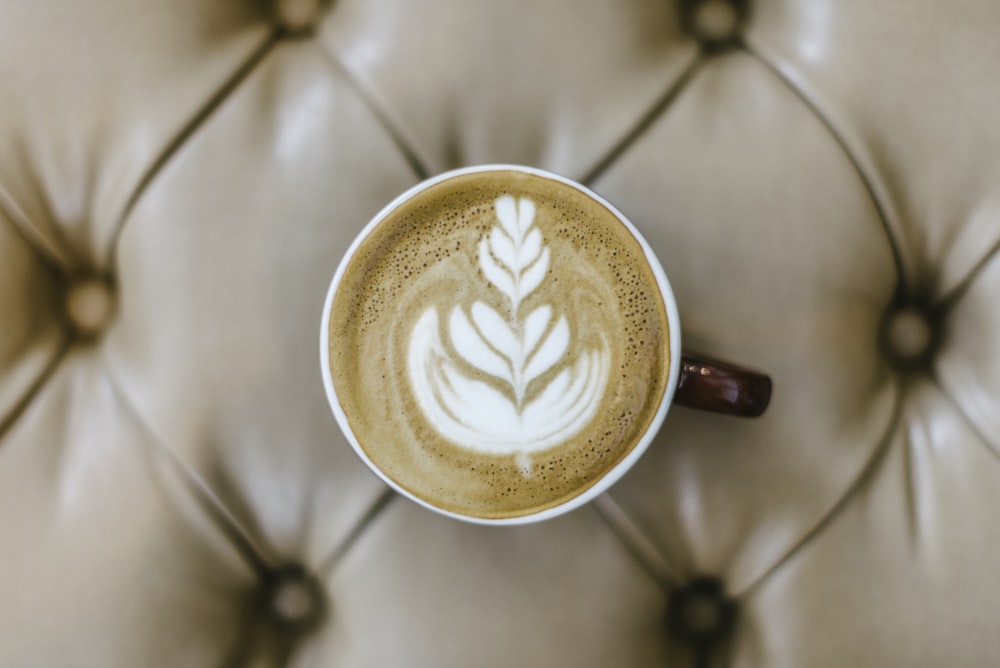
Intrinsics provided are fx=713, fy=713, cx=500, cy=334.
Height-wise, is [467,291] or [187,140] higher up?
[187,140]

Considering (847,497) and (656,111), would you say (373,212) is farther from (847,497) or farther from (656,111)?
(847,497)

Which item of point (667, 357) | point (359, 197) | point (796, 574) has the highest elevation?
point (359, 197)

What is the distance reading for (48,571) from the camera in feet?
1.18

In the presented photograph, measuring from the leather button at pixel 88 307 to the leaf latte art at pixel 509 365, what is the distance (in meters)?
0.18

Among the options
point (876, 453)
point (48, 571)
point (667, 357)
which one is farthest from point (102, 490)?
point (876, 453)

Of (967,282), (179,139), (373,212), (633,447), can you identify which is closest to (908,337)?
(967,282)

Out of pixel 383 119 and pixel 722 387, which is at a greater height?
pixel 383 119

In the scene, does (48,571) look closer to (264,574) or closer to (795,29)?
(264,574)

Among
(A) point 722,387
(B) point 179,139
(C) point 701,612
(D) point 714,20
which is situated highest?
(B) point 179,139

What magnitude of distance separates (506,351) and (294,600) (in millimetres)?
182

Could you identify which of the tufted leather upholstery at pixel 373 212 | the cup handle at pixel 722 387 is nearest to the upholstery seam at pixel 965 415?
the tufted leather upholstery at pixel 373 212

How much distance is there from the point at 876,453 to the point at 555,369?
0.58ft

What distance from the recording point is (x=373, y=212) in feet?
1.26

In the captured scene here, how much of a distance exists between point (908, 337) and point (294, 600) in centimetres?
35
